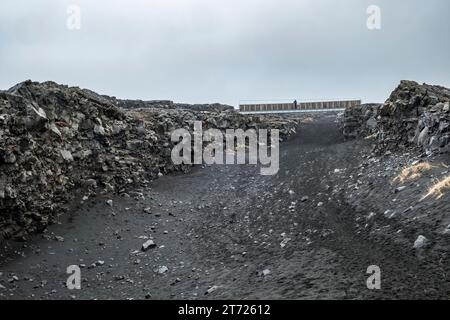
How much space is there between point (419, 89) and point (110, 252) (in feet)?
60.7

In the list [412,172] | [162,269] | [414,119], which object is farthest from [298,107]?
[162,269]

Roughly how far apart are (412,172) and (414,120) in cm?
686

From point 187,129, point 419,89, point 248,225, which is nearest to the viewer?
point 248,225

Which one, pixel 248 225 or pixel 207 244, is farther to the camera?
pixel 248 225

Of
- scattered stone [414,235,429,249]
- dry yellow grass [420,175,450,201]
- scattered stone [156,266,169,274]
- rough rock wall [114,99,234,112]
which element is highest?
rough rock wall [114,99,234,112]

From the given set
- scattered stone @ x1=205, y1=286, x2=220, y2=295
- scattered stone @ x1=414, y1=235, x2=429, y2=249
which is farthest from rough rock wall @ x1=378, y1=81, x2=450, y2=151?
scattered stone @ x1=205, y1=286, x2=220, y2=295

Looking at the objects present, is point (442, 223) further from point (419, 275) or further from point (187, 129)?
point (187, 129)

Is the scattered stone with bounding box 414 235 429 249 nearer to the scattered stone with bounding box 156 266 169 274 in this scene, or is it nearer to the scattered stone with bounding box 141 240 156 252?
the scattered stone with bounding box 156 266 169 274

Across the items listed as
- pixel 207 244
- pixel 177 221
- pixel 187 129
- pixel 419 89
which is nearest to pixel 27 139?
pixel 177 221

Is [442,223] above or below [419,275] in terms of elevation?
above

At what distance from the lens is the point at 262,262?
40.6ft

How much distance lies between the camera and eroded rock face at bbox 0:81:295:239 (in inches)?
604

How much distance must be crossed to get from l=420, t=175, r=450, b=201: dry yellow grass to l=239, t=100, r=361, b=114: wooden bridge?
139ft
